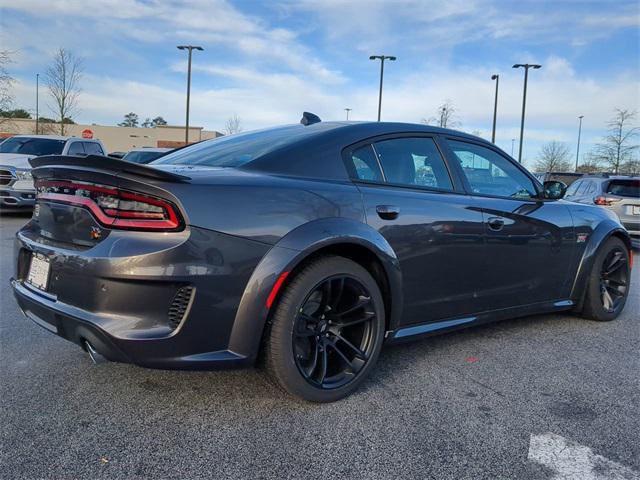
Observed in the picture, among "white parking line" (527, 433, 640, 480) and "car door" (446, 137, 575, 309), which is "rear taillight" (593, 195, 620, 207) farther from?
"white parking line" (527, 433, 640, 480)

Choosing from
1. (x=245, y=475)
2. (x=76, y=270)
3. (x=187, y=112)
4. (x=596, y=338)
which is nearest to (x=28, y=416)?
(x=76, y=270)

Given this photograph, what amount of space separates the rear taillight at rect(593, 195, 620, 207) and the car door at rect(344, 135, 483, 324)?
26.4ft

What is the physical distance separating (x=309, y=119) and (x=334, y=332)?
5.24ft

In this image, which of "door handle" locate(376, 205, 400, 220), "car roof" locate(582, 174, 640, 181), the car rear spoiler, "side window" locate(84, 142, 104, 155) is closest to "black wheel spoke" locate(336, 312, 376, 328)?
"door handle" locate(376, 205, 400, 220)

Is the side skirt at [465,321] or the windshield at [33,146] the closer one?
the side skirt at [465,321]

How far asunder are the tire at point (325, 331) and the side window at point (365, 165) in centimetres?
54

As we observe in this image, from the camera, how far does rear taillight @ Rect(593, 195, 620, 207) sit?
32.7 ft

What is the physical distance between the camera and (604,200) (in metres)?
10.1

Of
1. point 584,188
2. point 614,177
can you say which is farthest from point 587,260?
point 584,188

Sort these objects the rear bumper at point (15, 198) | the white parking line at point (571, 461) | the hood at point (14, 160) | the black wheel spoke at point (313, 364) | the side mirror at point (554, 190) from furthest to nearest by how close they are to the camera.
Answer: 1. the hood at point (14, 160)
2. the rear bumper at point (15, 198)
3. the side mirror at point (554, 190)
4. the black wheel spoke at point (313, 364)
5. the white parking line at point (571, 461)

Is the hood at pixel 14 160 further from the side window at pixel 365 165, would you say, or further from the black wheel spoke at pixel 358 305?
the black wheel spoke at pixel 358 305

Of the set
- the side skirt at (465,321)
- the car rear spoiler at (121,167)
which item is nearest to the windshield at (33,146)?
the car rear spoiler at (121,167)

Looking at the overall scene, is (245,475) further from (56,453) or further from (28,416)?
(28,416)

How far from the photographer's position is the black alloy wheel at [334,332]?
266 cm
